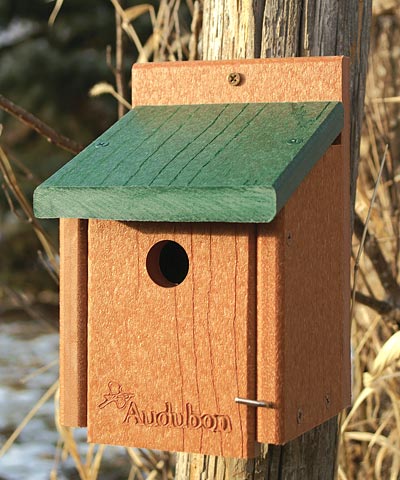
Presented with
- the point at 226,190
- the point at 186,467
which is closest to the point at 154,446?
the point at 186,467

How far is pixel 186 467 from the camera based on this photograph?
179cm

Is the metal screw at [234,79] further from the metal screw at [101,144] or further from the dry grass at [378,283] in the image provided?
the dry grass at [378,283]

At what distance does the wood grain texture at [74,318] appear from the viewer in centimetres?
158

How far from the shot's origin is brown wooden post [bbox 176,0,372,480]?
1689mm

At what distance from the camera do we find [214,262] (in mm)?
1462

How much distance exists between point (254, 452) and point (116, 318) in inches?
11.2

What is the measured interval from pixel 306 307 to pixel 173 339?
0.20 meters

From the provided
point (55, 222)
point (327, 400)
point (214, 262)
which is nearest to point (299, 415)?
point (327, 400)

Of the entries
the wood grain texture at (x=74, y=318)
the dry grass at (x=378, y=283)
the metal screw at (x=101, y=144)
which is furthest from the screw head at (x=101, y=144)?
→ the dry grass at (x=378, y=283)

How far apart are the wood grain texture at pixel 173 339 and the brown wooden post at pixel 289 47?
0.24m

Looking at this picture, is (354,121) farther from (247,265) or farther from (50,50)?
(50,50)

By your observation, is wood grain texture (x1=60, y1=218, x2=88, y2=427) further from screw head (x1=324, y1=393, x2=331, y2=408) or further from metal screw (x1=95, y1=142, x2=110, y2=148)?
screw head (x1=324, y1=393, x2=331, y2=408)

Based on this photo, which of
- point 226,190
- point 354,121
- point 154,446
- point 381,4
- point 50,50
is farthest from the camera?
point 50,50

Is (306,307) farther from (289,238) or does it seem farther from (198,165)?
(198,165)
